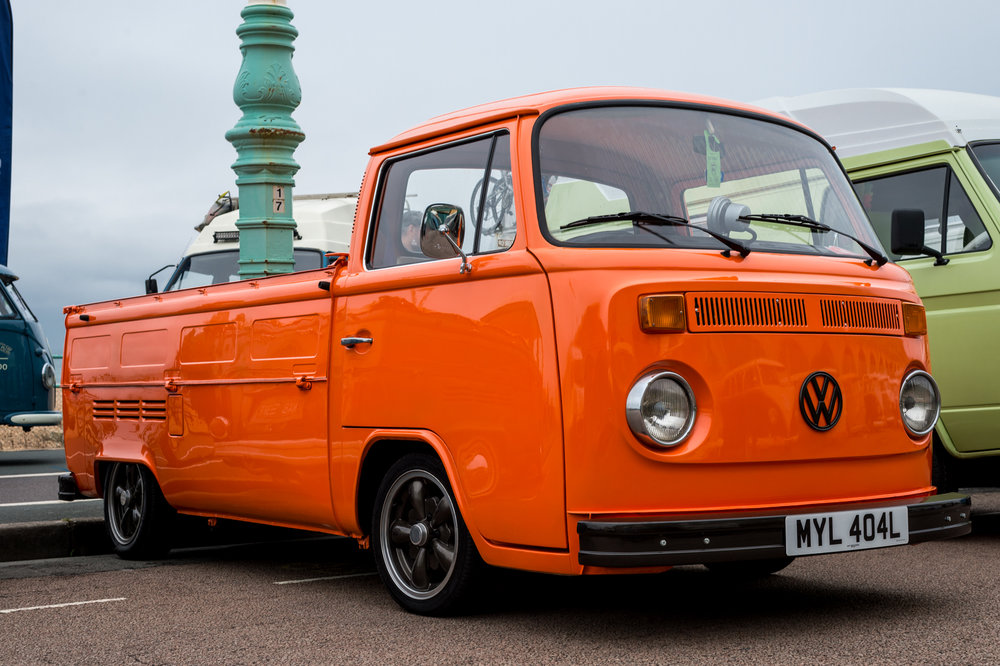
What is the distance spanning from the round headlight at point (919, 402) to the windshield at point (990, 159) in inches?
104

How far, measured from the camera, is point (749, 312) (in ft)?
16.4

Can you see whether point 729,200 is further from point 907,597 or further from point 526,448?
point 907,597

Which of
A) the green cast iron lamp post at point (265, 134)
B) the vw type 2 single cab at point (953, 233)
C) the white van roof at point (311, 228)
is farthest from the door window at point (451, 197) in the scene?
the white van roof at point (311, 228)

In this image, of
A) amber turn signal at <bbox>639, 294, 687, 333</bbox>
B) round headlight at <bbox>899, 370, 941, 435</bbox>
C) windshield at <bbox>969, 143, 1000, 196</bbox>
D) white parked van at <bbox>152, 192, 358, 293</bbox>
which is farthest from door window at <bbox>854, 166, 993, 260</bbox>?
white parked van at <bbox>152, 192, 358, 293</bbox>

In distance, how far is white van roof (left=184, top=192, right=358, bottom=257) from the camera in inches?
663

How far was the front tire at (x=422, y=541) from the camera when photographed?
213 inches

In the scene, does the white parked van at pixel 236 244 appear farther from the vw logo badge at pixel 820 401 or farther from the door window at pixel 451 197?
the vw logo badge at pixel 820 401

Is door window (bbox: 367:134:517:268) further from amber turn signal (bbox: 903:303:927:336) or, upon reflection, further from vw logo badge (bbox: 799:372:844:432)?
amber turn signal (bbox: 903:303:927:336)

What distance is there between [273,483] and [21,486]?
23.6 feet

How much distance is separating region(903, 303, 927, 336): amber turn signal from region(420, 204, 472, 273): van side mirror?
6.28 ft

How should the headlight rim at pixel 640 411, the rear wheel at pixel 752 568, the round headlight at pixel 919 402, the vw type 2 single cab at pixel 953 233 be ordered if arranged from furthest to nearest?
the vw type 2 single cab at pixel 953 233 < the rear wheel at pixel 752 568 < the round headlight at pixel 919 402 < the headlight rim at pixel 640 411

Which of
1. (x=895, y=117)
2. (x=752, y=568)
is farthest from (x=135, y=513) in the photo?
(x=895, y=117)

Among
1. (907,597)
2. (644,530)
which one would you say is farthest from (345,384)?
(907,597)

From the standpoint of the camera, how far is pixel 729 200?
18.0ft
